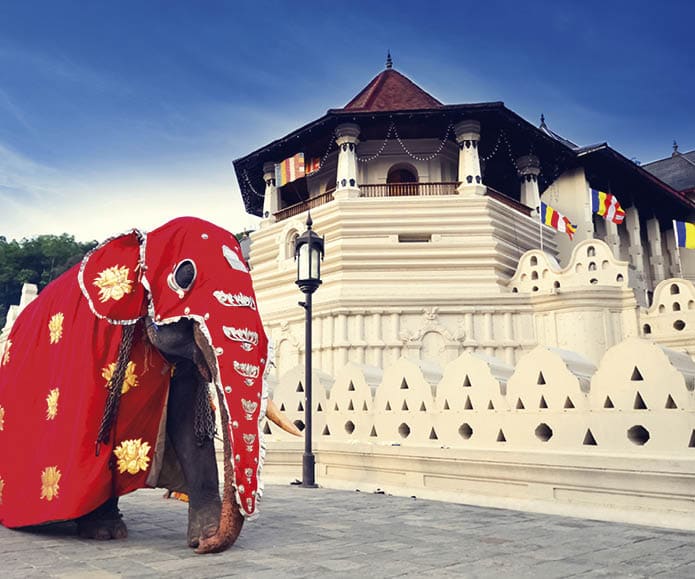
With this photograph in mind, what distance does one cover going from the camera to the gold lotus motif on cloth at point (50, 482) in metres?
4.73

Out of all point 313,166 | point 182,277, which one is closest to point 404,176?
point 313,166

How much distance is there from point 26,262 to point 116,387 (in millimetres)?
53445

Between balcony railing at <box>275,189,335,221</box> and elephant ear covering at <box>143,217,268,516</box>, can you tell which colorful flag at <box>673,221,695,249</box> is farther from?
elephant ear covering at <box>143,217,268,516</box>

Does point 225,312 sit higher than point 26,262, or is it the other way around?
point 26,262

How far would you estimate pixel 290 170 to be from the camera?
2234 centimetres

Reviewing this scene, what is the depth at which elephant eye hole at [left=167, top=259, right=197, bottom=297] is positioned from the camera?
4.38 metres

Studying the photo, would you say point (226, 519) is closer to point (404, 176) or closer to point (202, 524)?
point (202, 524)

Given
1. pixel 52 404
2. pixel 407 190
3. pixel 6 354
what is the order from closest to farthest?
pixel 52 404 → pixel 6 354 → pixel 407 190

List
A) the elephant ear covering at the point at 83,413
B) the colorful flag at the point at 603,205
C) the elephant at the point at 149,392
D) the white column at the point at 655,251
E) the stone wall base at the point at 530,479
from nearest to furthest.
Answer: the elephant at the point at 149,392 → the elephant ear covering at the point at 83,413 → the stone wall base at the point at 530,479 → the colorful flag at the point at 603,205 → the white column at the point at 655,251

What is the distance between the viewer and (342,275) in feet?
64.1

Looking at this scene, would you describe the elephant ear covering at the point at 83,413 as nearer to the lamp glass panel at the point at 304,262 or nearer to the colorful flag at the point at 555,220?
the lamp glass panel at the point at 304,262

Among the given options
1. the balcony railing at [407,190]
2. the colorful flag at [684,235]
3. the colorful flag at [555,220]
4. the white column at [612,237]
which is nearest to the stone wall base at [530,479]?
the balcony railing at [407,190]

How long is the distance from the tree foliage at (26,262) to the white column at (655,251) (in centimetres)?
3904

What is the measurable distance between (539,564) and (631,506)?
2215 mm
